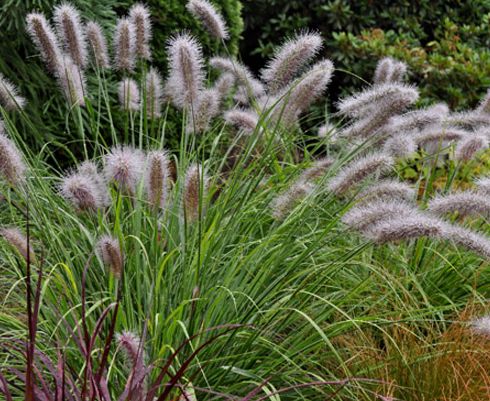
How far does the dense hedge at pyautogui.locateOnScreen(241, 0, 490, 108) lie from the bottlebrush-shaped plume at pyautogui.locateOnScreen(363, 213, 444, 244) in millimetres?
4812

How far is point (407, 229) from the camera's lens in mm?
2795

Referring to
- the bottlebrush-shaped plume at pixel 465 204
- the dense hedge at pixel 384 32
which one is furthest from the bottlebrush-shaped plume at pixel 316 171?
the dense hedge at pixel 384 32

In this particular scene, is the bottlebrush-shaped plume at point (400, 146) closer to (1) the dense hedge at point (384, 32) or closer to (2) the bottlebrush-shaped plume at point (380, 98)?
(2) the bottlebrush-shaped plume at point (380, 98)

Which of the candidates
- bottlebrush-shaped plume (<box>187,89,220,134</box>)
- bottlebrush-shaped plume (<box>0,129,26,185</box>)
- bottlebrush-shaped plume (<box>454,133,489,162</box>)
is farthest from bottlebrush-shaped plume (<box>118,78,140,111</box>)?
bottlebrush-shaped plume (<box>454,133,489,162</box>)

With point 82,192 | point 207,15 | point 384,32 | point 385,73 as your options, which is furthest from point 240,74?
point 384,32

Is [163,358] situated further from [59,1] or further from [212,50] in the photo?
[212,50]

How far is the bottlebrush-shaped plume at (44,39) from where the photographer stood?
355cm

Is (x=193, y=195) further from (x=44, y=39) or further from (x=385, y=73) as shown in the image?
(x=385, y=73)

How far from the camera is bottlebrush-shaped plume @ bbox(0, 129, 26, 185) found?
301 cm

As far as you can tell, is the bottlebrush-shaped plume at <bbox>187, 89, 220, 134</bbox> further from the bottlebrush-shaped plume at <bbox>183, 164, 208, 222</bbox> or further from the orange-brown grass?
the orange-brown grass

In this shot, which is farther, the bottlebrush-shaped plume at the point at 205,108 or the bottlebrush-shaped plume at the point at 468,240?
the bottlebrush-shaped plume at the point at 205,108

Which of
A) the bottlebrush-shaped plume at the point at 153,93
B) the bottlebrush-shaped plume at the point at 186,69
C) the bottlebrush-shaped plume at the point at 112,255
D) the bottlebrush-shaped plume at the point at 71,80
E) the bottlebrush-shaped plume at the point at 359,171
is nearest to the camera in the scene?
the bottlebrush-shaped plume at the point at 112,255

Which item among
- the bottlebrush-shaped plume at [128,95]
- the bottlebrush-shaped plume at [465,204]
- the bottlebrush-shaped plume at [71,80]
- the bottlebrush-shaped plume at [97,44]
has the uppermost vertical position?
the bottlebrush-shaped plume at [97,44]

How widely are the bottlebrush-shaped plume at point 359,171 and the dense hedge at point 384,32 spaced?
4.48m
